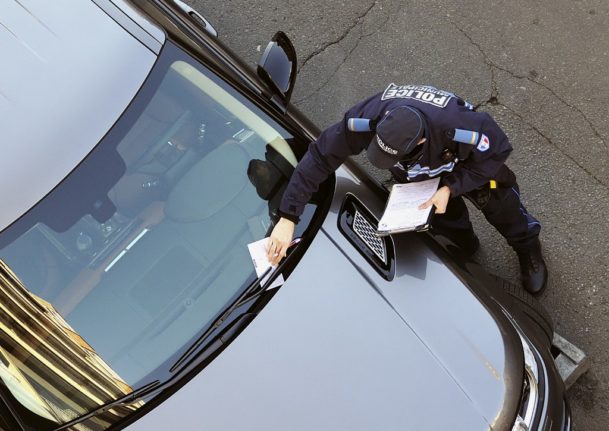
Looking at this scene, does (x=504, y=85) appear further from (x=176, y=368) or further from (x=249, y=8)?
(x=176, y=368)

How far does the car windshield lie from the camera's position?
2404 mm

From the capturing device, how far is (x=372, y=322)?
8.27 feet

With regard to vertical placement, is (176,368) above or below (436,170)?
above

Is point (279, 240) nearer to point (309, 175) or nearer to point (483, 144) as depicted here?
point (309, 175)

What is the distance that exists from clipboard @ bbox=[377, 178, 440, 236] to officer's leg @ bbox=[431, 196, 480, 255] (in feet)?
1.25

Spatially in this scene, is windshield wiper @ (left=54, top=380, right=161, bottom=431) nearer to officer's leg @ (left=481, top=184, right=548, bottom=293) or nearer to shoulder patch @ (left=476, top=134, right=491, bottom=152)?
shoulder patch @ (left=476, top=134, right=491, bottom=152)

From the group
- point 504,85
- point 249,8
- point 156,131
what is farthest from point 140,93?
point 504,85

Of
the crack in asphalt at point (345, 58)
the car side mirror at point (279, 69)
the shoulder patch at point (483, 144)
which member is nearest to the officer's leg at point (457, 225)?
the shoulder patch at point (483, 144)

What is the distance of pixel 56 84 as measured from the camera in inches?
98.6

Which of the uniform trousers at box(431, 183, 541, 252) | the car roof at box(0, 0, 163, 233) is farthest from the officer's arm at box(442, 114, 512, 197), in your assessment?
the car roof at box(0, 0, 163, 233)

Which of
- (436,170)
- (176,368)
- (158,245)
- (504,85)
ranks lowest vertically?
(504,85)

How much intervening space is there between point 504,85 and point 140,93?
8.09ft

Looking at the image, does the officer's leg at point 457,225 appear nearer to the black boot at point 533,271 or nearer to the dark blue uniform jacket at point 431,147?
the black boot at point 533,271

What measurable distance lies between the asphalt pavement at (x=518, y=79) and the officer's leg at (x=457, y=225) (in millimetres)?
287
